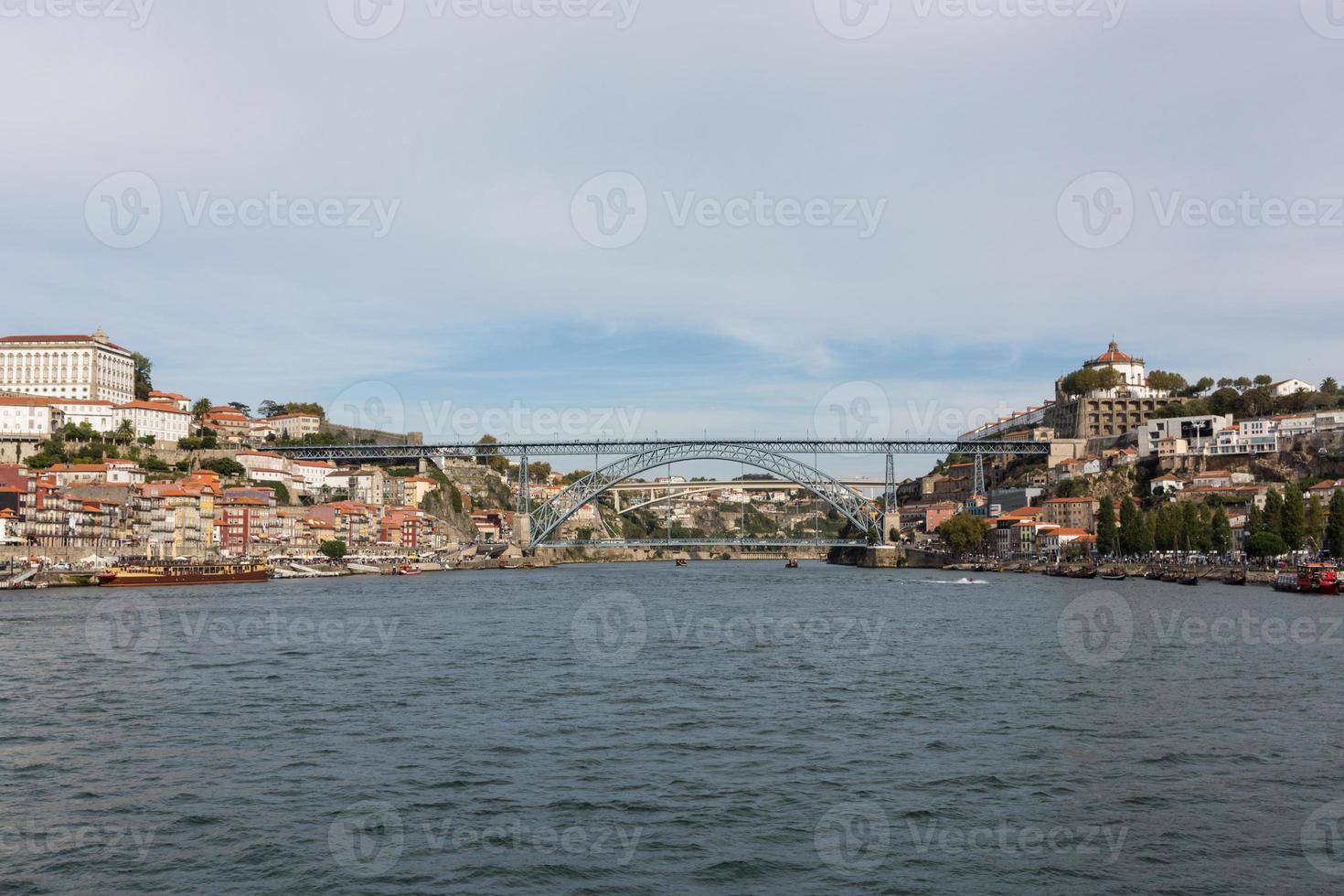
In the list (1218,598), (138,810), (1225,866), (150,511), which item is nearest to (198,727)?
(138,810)

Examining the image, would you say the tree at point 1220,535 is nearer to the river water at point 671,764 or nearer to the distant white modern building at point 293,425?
the river water at point 671,764

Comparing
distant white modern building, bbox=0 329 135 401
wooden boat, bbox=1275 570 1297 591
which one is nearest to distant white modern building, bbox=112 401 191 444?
distant white modern building, bbox=0 329 135 401

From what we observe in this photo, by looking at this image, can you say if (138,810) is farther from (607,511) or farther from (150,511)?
(607,511)

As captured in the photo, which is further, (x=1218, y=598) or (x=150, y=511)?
(x=150, y=511)

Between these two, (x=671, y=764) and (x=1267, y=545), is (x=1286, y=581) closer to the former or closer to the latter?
(x=1267, y=545)

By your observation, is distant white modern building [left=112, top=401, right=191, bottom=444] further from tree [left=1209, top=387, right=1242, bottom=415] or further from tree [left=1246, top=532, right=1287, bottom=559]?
tree [left=1209, top=387, right=1242, bottom=415]

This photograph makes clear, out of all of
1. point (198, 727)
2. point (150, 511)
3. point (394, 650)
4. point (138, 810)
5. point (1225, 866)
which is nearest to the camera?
point (1225, 866)
